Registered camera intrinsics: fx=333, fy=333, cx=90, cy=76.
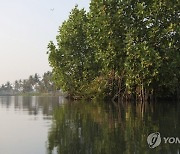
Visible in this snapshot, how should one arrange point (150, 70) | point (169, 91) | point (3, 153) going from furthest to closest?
point (169, 91), point (150, 70), point (3, 153)

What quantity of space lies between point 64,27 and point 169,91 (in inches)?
748

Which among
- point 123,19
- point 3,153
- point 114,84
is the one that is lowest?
point 3,153

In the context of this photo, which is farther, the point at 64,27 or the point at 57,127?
the point at 64,27

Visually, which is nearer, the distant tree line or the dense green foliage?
the dense green foliage

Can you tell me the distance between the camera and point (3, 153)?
821 centimetres

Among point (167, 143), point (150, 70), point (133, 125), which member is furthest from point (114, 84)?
point (167, 143)

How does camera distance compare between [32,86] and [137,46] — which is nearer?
[137,46]

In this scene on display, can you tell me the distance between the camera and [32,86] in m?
153

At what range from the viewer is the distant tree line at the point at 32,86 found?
131625mm

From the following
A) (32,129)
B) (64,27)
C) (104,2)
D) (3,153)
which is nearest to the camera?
(3,153)

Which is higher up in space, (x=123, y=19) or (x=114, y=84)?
(x=123, y=19)

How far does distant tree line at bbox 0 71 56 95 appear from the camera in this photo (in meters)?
132

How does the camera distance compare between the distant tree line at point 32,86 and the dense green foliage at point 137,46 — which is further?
the distant tree line at point 32,86

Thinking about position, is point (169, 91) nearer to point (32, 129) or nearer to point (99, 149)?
point (32, 129)
